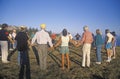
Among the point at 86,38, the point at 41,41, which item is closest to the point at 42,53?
the point at 41,41

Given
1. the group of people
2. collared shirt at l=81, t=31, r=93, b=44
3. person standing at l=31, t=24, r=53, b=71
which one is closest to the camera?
the group of people

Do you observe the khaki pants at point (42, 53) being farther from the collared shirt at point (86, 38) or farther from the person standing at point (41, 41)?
the collared shirt at point (86, 38)

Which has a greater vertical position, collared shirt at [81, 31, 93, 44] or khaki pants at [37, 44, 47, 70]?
collared shirt at [81, 31, 93, 44]

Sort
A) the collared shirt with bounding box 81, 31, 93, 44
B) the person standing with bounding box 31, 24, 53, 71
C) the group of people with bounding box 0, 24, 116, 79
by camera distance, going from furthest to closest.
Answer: the collared shirt with bounding box 81, 31, 93, 44, the person standing with bounding box 31, 24, 53, 71, the group of people with bounding box 0, 24, 116, 79

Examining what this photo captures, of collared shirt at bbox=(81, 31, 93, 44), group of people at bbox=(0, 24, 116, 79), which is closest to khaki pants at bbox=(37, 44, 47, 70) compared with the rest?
group of people at bbox=(0, 24, 116, 79)

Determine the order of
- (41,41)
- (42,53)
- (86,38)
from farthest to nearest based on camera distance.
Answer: (86,38), (42,53), (41,41)

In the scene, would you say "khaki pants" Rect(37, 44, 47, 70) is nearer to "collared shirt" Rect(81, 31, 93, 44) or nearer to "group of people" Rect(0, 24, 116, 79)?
"group of people" Rect(0, 24, 116, 79)

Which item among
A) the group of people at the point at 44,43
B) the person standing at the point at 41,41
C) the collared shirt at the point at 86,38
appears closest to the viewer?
the group of people at the point at 44,43

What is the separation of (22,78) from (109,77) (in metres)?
4.46

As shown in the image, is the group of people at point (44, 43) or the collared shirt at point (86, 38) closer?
the group of people at point (44, 43)

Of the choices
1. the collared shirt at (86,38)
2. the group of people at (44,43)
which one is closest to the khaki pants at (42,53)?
the group of people at (44,43)

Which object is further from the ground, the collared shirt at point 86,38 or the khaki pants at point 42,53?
the collared shirt at point 86,38

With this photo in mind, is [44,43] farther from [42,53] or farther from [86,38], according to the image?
[86,38]

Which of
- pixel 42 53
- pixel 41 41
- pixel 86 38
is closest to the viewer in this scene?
pixel 41 41
